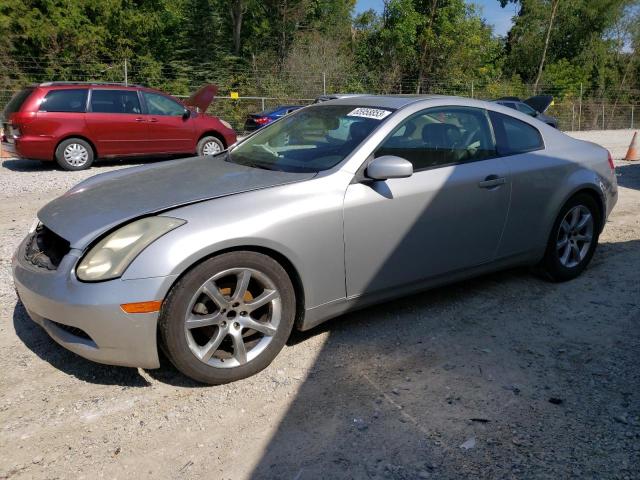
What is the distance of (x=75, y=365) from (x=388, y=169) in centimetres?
218

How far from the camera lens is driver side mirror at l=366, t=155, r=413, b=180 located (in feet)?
11.0

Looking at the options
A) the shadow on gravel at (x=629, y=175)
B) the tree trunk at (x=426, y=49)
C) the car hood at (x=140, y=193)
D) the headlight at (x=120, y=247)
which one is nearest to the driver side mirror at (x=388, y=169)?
the car hood at (x=140, y=193)

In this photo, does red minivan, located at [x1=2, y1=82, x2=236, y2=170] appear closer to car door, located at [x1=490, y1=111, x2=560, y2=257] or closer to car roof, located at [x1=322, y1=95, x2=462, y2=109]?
car roof, located at [x1=322, y1=95, x2=462, y2=109]

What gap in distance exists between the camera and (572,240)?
15.4 ft

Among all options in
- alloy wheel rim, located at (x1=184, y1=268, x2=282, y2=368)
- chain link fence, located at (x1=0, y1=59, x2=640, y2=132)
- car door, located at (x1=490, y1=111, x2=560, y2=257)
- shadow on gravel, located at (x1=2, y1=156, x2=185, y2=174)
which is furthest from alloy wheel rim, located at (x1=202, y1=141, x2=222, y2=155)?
chain link fence, located at (x1=0, y1=59, x2=640, y2=132)

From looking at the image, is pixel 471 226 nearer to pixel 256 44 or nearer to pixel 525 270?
pixel 525 270

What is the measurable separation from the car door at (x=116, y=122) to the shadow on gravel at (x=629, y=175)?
9033mm

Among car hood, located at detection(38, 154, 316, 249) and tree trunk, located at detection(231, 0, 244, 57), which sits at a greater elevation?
tree trunk, located at detection(231, 0, 244, 57)

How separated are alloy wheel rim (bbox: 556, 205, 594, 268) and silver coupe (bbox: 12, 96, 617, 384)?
20 millimetres

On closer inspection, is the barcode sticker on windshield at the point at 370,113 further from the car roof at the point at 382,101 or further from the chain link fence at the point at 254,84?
the chain link fence at the point at 254,84

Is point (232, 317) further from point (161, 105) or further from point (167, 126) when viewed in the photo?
point (161, 105)

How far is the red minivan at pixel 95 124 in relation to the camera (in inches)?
404

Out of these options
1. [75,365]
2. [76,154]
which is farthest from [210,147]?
[75,365]

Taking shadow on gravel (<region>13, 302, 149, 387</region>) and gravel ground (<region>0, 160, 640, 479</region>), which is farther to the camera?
shadow on gravel (<region>13, 302, 149, 387</region>)
